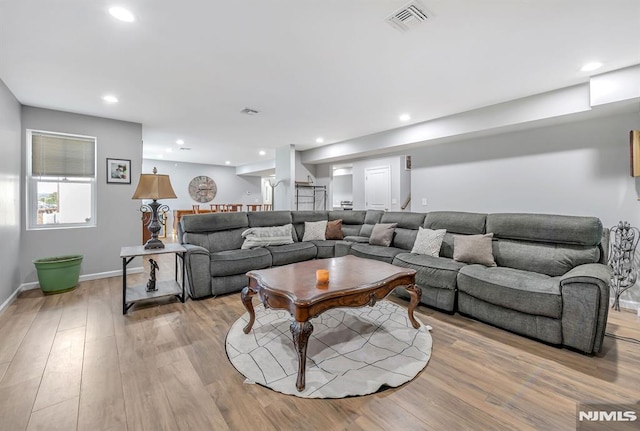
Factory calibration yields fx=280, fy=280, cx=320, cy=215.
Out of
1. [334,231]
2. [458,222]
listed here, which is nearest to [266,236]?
[334,231]

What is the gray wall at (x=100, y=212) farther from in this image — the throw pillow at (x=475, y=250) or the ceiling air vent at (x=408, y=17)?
the throw pillow at (x=475, y=250)

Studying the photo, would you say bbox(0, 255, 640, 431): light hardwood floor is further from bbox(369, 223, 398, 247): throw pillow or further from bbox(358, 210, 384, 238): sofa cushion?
bbox(358, 210, 384, 238): sofa cushion

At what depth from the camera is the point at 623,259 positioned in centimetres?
309

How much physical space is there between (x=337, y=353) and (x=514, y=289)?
166 cm

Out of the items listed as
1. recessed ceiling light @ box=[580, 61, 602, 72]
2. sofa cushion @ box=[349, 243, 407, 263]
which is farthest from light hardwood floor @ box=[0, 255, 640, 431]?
recessed ceiling light @ box=[580, 61, 602, 72]

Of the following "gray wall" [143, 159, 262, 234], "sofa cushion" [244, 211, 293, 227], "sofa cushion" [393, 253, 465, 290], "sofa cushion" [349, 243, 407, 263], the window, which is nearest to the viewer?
"sofa cushion" [393, 253, 465, 290]

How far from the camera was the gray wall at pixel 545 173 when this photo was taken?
3.18 meters

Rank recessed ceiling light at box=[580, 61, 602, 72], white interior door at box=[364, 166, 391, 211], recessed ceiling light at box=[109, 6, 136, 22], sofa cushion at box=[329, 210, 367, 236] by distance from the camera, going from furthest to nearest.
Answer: white interior door at box=[364, 166, 391, 211] < sofa cushion at box=[329, 210, 367, 236] < recessed ceiling light at box=[580, 61, 602, 72] < recessed ceiling light at box=[109, 6, 136, 22]

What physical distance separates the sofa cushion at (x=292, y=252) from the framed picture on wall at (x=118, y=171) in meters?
2.57

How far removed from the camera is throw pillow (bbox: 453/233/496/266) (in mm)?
3113

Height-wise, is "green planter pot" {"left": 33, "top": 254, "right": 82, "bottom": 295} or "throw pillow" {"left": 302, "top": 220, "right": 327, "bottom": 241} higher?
"throw pillow" {"left": 302, "top": 220, "right": 327, "bottom": 241}

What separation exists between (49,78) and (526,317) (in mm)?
5161

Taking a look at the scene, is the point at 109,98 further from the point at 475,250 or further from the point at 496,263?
the point at 496,263

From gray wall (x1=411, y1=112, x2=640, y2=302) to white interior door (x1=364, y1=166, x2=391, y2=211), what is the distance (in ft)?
4.81
